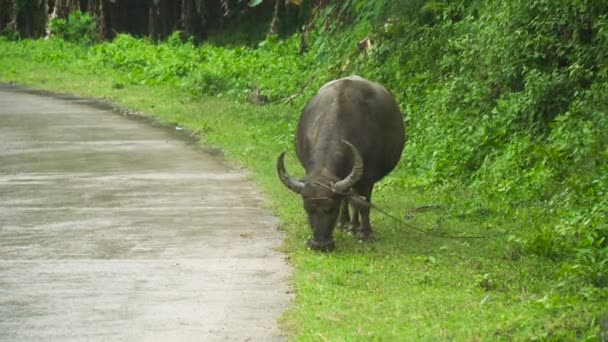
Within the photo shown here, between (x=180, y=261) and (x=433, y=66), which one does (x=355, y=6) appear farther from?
(x=180, y=261)

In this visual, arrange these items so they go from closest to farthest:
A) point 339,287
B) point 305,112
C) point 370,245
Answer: point 339,287 < point 370,245 < point 305,112

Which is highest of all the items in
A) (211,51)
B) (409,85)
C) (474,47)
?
(474,47)

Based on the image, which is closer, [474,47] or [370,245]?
[370,245]

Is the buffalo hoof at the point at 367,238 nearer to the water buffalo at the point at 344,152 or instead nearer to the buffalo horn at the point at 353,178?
the water buffalo at the point at 344,152

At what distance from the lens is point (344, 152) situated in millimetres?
11422

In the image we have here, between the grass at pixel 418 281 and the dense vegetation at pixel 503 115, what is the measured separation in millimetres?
48

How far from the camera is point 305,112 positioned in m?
12.3

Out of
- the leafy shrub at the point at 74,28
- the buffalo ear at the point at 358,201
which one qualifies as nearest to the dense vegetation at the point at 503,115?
the buffalo ear at the point at 358,201

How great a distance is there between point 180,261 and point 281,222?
2.08 m

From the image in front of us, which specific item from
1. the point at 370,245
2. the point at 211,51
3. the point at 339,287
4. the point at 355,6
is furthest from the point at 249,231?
the point at 211,51

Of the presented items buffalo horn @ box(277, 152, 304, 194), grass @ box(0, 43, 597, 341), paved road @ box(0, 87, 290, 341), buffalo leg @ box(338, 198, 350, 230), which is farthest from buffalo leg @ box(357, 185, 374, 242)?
paved road @ box(0, 87, 290, 341)

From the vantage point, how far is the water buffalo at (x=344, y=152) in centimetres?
1093

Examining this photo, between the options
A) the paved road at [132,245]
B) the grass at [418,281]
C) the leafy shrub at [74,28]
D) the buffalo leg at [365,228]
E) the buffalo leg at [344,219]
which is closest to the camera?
the grass at [418,281]

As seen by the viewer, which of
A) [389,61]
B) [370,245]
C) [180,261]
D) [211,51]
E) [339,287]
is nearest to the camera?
[339,287]
